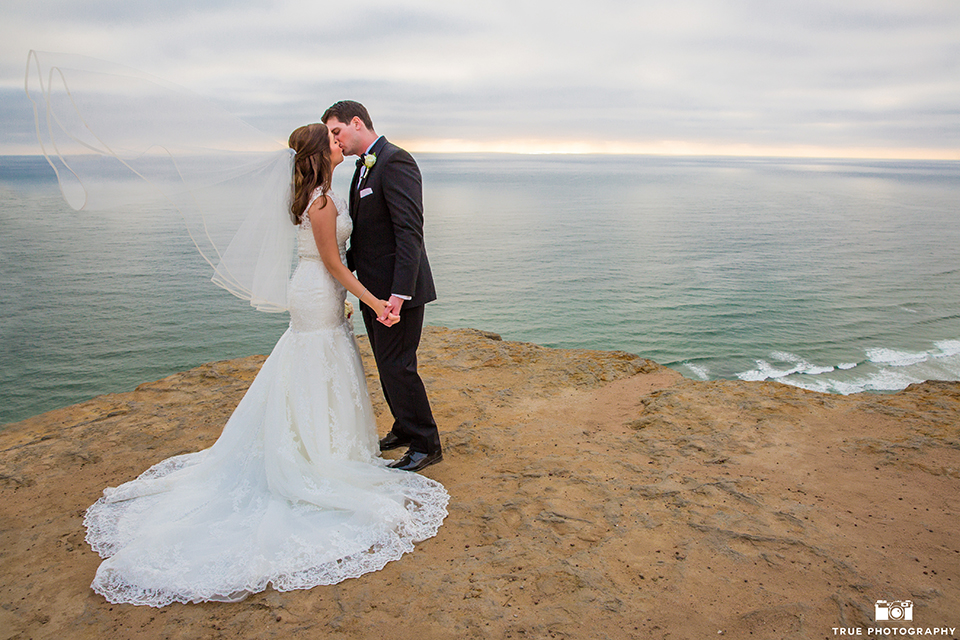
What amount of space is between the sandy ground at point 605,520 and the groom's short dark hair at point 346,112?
2.63m

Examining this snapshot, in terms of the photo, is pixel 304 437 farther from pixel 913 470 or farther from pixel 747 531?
pixel 913 470

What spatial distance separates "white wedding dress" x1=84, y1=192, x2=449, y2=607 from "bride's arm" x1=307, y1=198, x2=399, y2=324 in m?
0.09

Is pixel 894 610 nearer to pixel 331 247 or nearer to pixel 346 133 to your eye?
pixel 331 247

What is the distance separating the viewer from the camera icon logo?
2695mm

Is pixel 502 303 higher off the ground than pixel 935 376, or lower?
higher

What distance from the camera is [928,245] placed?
31.6 metres

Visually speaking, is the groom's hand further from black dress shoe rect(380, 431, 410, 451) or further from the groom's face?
black dress shoe rect(380, 431, 410, 451)

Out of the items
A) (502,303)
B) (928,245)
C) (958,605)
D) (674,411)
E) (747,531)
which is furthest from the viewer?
(928,245)

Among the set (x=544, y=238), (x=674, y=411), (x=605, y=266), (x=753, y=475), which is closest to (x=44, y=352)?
(x=674, y=411)

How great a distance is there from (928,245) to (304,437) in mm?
38665

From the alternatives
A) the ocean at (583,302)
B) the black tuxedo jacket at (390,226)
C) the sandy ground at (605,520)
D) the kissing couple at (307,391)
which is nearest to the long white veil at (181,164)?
the kissing couple at (307,391)

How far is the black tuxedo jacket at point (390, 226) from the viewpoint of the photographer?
3777 mm

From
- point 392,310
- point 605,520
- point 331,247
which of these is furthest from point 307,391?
point 605,520

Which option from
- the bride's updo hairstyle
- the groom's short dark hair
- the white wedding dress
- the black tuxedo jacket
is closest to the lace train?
the white wedding dress
